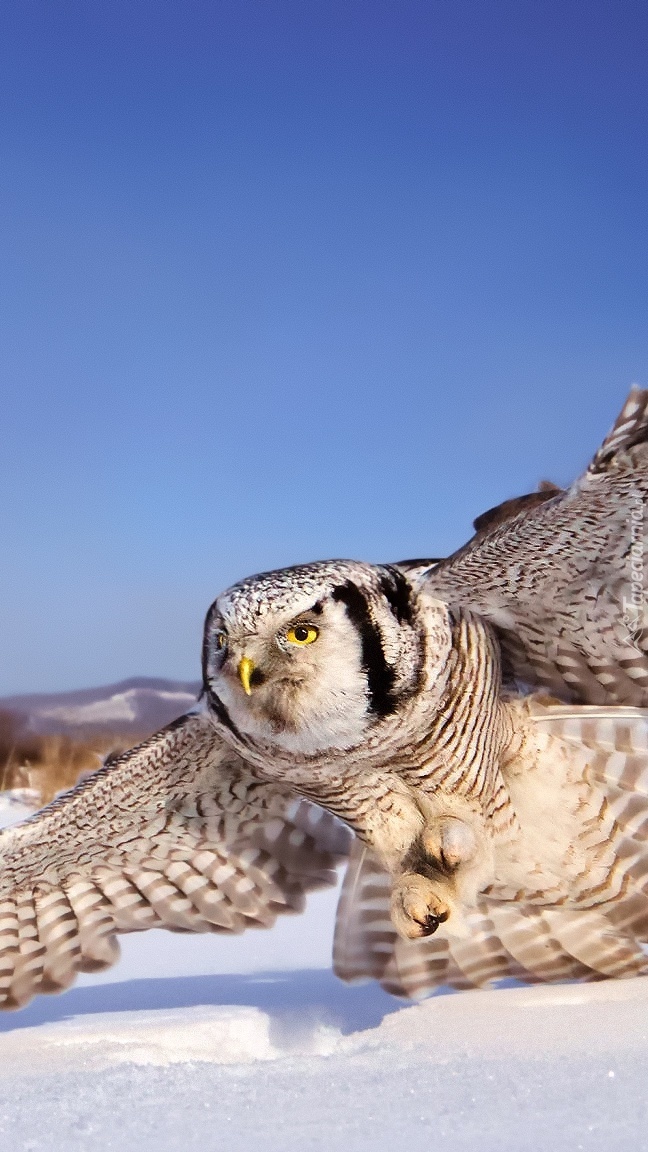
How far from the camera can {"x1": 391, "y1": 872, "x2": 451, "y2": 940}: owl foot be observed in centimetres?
387

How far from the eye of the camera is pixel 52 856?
4590mm

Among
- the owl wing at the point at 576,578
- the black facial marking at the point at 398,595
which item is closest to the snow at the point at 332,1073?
the owl wing at the point at 576,578

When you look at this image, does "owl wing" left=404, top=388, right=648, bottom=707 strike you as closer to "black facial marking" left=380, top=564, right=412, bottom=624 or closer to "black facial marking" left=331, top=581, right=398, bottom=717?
"black facial marking" left=380, top=564, right=412, bottom=624

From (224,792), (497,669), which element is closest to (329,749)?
(497,669)

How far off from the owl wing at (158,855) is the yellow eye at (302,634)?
1.13 meters

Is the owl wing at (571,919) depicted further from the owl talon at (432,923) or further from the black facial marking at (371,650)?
the black facial marking at (371,650)

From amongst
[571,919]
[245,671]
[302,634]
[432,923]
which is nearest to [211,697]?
[245,671]

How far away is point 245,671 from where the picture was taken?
139 inches

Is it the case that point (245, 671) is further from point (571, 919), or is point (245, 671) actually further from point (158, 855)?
point (571, 919)

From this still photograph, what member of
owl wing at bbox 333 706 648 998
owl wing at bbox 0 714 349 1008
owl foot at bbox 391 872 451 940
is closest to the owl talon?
owl foot at bbox 391 872 451 940

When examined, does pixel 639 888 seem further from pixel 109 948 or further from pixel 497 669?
pixel 109 948

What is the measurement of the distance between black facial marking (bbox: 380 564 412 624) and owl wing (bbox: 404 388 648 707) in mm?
133

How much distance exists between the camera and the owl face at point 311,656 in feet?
11.8

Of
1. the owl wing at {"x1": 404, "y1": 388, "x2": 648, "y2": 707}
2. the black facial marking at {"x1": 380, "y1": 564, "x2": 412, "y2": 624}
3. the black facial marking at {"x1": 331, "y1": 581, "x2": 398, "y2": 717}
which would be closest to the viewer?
the black facial marking at {"x1": 331, "y1": 581, "x2": 398, "y2": 717}
